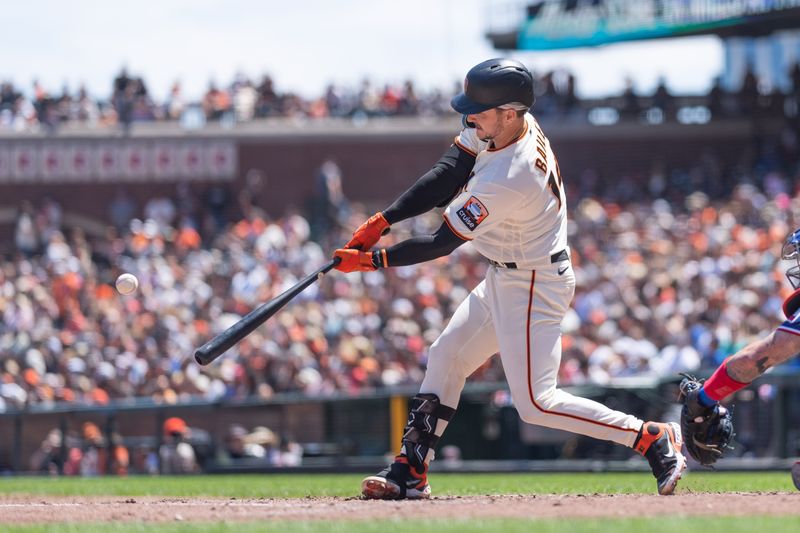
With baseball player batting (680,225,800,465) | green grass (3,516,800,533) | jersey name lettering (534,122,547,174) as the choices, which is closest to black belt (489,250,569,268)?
jersey name lettering (534,122,547,174)

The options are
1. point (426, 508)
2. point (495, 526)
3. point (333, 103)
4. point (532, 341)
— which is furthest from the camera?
point (333, 103)

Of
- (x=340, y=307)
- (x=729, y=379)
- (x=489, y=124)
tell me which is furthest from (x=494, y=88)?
(x=340, y=307)

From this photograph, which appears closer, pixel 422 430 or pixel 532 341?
pixel 532 341

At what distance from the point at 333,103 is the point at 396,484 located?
2271 centimetres

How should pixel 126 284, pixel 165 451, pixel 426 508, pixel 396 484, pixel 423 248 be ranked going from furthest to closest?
pixel 165 451, pixel 126 284, pixel 396 484, pixel 423 248, pixel 426 508

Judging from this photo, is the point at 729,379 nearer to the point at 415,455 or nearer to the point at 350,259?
the point at 415,455

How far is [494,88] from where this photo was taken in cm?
625

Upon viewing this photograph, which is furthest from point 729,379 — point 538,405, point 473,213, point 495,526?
point 495,526

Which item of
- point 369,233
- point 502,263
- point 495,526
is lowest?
point 495,526

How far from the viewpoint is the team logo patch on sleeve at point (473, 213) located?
6.04 metres

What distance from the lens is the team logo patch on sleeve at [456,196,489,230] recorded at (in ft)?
19.8

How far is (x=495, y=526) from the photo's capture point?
16.3ft

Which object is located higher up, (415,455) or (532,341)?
(532,341)

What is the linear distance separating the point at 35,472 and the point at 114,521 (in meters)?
8.91
